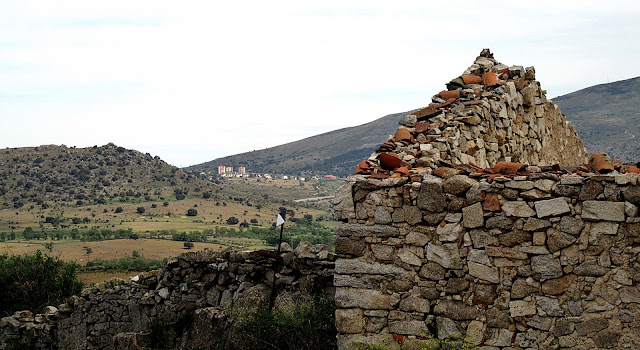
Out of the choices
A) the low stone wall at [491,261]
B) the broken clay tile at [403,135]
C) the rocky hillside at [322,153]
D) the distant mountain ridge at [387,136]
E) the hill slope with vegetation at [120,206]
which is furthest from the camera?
the rocky hillside at [322,153]

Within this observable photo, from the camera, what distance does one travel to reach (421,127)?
8.12m

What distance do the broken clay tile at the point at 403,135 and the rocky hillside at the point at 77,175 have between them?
2508 inches

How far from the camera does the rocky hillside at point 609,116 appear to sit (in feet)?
198

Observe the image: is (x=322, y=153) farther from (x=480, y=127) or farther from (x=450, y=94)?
(x=480, y=127)

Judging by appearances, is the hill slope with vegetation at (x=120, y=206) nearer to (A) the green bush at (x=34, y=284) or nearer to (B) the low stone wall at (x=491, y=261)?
(A) the green bush at (x=34, y=284)

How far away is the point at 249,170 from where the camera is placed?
13625 cm

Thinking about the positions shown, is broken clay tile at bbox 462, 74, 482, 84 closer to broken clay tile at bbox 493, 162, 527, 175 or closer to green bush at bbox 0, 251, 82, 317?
broken clay tile at bbox 493, 162, 527, 175


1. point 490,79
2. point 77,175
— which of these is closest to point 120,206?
point 77,175

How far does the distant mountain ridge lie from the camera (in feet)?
219

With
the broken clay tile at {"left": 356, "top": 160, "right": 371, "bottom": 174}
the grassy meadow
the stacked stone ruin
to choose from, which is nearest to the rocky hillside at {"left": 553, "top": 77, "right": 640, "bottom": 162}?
the grassy meadow

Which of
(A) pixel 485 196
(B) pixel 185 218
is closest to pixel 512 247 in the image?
(A) pixel 485 196

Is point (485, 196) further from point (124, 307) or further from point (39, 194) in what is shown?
point (39, 194)

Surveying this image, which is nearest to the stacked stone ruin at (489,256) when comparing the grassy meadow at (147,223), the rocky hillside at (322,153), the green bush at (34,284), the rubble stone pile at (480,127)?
the rubble stone pile at (480,127)

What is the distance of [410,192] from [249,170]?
130810 mm
